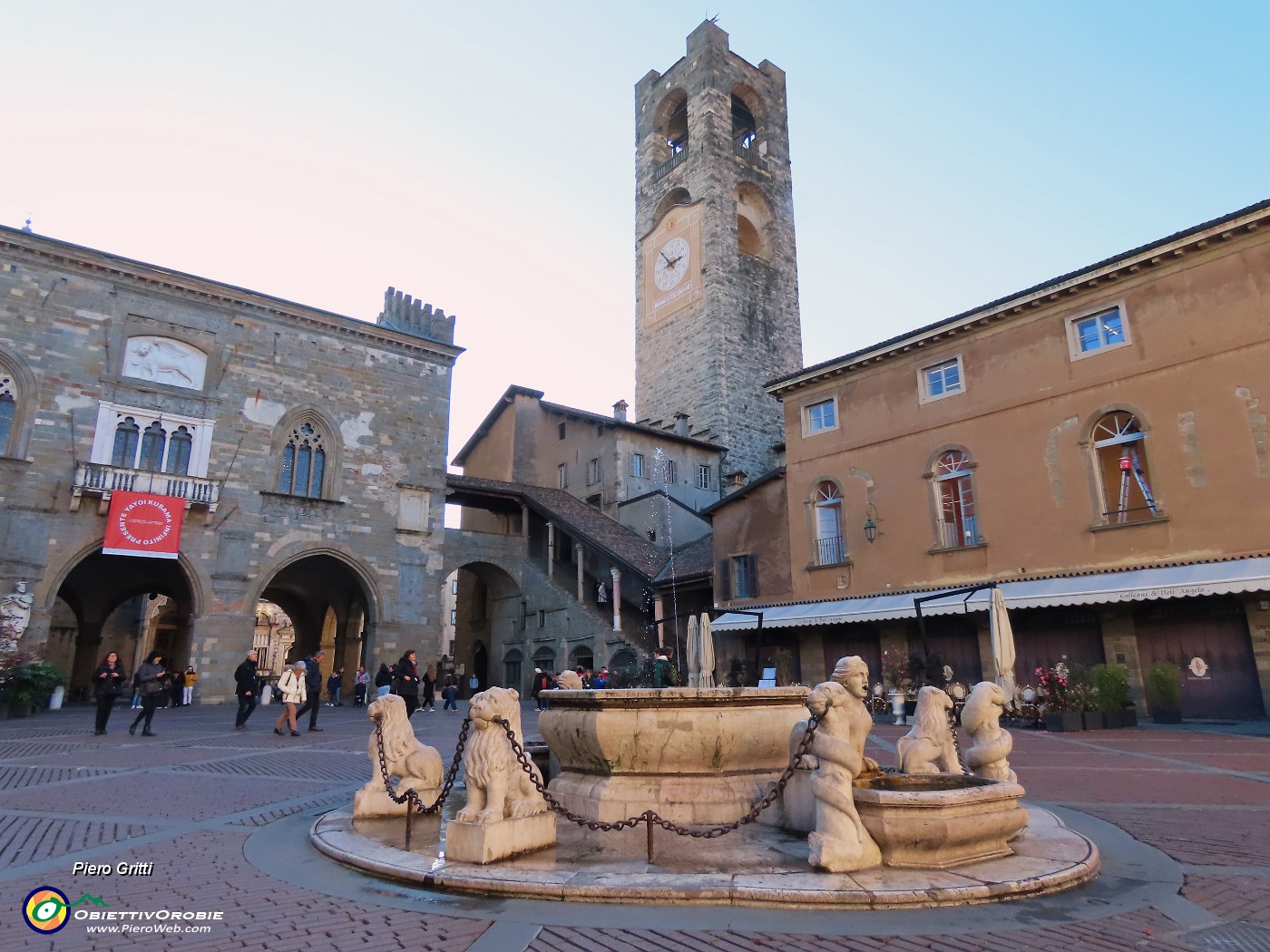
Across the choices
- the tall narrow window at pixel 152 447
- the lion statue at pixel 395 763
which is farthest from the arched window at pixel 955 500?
the tall narrow window at pixel 152 447

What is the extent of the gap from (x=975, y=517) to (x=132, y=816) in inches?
676

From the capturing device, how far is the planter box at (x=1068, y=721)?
Answer: 44.9ft

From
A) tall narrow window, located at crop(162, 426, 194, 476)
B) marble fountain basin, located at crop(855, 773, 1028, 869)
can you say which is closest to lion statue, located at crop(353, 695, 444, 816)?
marble fountain basin, located at crop(855, 773, 1028, 869)

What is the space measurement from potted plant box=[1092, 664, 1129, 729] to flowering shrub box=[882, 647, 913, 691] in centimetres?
410

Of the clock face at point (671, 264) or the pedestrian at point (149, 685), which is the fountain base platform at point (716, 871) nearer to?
the pedestrian at point (149, 685)

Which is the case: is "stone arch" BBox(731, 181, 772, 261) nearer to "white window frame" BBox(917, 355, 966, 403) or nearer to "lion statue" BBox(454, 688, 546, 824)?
"white window frame" BBox(917, 355, 966, 403)

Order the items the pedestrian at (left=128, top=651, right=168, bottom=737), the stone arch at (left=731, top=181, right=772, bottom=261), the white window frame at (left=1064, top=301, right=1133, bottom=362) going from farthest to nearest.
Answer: the stone arch at (left=731, top=181, right=772, bottom=261) < the white window frame at (left=1064, top=301, right=1133, bottom=362) < the pedestrian at (left=128, top=651, right=168, bottom=737)

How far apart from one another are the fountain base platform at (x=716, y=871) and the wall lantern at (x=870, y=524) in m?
15.1

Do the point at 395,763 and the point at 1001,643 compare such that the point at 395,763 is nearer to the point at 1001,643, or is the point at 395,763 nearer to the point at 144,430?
the point at 1001,643

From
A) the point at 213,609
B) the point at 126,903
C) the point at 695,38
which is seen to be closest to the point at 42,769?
the point at 126,903

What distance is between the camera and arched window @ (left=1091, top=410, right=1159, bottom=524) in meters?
16.2

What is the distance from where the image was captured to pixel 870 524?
20.5 m

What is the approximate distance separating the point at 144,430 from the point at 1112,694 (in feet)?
82.2

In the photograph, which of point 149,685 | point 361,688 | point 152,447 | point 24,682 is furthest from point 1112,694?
point 152,447
